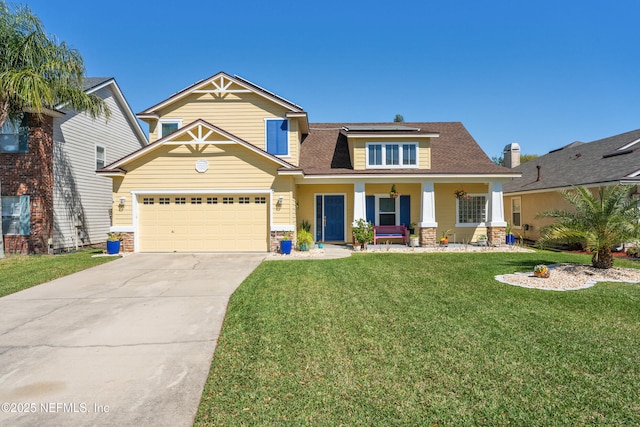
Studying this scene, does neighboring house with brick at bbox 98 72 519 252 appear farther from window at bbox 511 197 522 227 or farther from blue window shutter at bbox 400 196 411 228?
window at bbox 511 197 522 227

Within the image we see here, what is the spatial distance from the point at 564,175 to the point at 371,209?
985 centimetres

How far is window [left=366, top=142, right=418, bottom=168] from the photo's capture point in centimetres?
1580

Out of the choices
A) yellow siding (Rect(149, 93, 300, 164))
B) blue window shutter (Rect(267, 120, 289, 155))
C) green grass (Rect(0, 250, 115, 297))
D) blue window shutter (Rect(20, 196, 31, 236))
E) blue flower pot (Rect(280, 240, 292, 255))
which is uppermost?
yellow siding (Rect(149, 93, 300, 164))

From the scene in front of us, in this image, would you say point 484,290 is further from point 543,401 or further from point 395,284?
point 543,401

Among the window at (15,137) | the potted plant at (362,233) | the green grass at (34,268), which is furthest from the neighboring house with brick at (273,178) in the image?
the window at (15,137)

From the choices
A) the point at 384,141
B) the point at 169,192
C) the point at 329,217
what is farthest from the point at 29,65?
the point at 384,141

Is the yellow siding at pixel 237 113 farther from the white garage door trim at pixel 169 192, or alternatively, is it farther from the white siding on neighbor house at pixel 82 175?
the white siding on neighbor house at pixel 82 175

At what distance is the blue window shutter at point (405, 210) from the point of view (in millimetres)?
16703

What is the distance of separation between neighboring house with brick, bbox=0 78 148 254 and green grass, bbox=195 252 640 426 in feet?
38.2

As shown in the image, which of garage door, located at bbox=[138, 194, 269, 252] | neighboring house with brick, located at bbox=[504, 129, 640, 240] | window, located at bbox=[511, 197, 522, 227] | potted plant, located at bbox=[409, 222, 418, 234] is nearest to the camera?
garage door, located at bbox=[138, 194, 269, 252]

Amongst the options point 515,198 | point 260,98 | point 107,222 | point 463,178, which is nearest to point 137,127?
point 107,222

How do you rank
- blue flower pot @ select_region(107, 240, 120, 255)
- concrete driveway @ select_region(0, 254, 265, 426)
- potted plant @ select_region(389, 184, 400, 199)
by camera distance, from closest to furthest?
1. concrete driveway @ select_region(0, 254, 265, 426)
2. blue flower pot @ select_region(107, 240, 120, 255)
3. potted plant @ select_region(389, 184, 400, 199)

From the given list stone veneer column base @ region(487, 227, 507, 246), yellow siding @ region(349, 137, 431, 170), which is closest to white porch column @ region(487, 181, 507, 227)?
stone veneer column base @ region(487, 227, 507, 246)

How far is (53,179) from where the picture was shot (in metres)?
14.6
